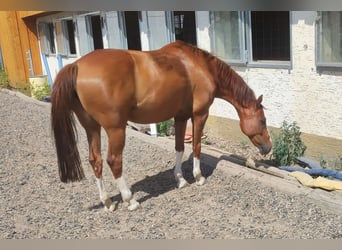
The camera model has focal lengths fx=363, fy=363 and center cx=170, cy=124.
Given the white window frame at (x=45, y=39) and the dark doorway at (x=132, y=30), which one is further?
the white window frame at (x=45, y=39)

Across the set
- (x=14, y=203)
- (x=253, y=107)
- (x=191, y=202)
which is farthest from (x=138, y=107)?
(x=14, y=203)

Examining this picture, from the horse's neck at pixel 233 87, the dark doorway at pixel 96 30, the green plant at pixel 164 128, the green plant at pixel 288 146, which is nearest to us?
the horse's neck at pixel 233 87

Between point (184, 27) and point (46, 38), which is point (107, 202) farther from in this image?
point (46, 38)

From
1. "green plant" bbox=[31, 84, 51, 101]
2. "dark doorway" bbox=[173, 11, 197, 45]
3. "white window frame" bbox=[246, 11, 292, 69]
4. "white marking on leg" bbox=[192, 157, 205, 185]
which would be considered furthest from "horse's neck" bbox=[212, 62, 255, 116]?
"green plant" bbox=[31, 84, 51, 101]

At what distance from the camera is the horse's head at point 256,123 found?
13.0 feet

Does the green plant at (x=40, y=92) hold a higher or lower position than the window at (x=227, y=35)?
lower

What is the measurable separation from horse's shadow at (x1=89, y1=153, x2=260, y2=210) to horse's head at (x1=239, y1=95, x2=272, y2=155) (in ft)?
1.76

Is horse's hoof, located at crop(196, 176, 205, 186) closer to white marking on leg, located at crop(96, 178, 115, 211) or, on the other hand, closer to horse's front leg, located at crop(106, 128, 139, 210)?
horse's front leg, located at crop(106, 128, 139, 210)

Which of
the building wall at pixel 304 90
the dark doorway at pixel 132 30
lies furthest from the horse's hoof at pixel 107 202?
the dark doorway at pixel 132 30

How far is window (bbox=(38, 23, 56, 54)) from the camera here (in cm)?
1333

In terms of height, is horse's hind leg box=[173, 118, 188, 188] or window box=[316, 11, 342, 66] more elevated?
window box=[316, 11, 342, 66]

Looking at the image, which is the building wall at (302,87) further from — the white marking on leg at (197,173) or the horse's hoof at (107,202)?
the horse's hoof at (107,202)

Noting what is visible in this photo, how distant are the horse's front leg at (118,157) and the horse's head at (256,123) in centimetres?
147

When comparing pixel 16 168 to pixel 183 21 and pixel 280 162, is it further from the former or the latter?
pixel 183 21
